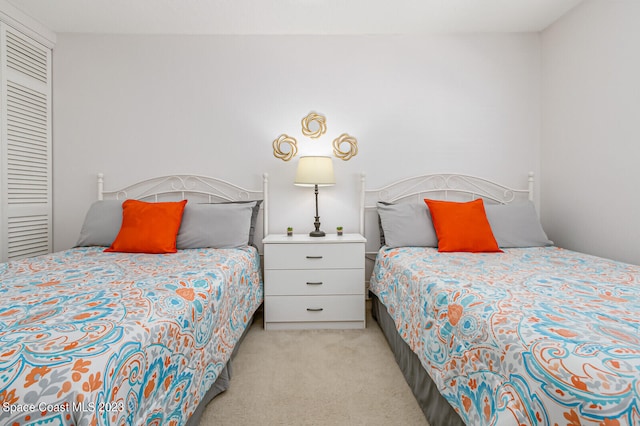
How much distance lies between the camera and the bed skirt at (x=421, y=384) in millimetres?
1275

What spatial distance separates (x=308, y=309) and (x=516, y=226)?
163 centimetres

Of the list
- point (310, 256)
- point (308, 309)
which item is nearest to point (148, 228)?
point (310, 256)

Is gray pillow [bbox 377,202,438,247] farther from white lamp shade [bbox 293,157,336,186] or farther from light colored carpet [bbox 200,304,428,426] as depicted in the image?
light colored carpet [bbox 200,304,428,426]

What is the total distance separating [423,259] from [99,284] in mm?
1665

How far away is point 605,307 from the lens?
1.12 metres

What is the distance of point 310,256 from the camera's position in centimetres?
247

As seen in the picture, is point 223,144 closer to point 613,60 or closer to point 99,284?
point 99,284

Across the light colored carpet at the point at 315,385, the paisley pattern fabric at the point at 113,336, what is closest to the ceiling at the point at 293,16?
the paisley pattern fabric at the point at 113,336

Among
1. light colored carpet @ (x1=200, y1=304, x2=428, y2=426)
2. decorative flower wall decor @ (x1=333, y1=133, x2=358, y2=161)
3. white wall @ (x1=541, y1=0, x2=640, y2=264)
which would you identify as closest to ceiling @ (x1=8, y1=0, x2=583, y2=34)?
white wall @ (x1=541, y1=0, x2=640, y2=264)

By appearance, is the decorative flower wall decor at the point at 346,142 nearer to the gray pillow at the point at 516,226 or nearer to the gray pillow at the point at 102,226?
the gray pillow at the point at 516,226

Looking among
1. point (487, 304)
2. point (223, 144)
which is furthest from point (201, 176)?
point (487, 304)

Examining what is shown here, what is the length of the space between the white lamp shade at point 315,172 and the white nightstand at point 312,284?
18.1 inches

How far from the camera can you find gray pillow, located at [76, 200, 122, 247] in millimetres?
2436

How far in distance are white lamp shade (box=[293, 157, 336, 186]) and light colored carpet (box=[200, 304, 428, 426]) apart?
3.66ft
